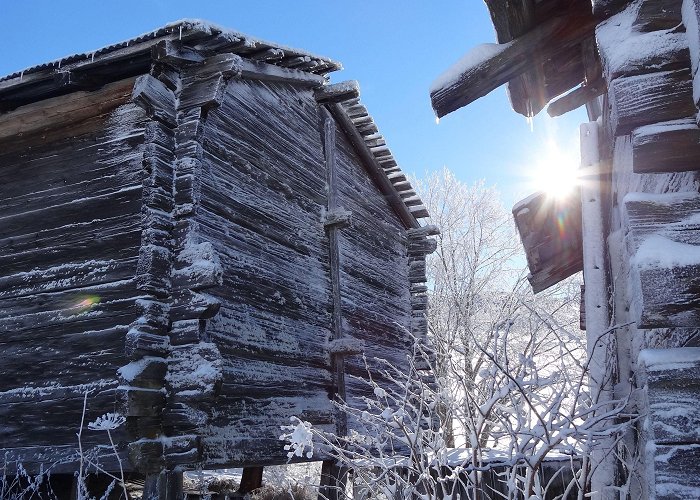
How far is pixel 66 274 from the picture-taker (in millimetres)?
6004

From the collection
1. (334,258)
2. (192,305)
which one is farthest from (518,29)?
(334,258)

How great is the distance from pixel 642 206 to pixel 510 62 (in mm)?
1536

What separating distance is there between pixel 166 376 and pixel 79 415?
3.21 feet

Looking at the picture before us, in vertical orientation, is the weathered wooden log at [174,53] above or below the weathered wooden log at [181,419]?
above

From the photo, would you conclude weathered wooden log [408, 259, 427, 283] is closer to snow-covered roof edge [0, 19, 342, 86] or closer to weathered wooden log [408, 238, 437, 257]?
weathered wooden log [408, 238, 437, 257]

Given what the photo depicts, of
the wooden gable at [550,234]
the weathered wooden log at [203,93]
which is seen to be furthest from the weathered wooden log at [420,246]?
the wooden gable at [550,234]

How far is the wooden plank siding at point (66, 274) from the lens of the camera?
5.61 m

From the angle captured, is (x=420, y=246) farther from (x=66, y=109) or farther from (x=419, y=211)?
(x=66, y=109)

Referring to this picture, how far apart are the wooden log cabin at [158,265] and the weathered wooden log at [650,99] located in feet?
13.0

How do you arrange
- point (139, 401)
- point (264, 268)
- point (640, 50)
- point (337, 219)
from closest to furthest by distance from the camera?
point (640, 50)
point (139, 401)
point (264, 268)
point (337, 219)

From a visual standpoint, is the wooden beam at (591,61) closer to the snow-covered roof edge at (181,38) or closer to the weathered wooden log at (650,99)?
the weathered wooden log at (650,99)

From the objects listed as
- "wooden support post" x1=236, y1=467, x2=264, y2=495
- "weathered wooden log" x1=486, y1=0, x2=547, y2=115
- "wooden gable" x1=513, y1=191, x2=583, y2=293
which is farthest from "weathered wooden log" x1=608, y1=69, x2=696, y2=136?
"wooden support post" x1=236, y1=467, x2=264, y2=495

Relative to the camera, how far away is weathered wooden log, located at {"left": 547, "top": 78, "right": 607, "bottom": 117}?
3.99 meters

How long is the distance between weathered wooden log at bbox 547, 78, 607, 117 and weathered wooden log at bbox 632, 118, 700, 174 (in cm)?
209
